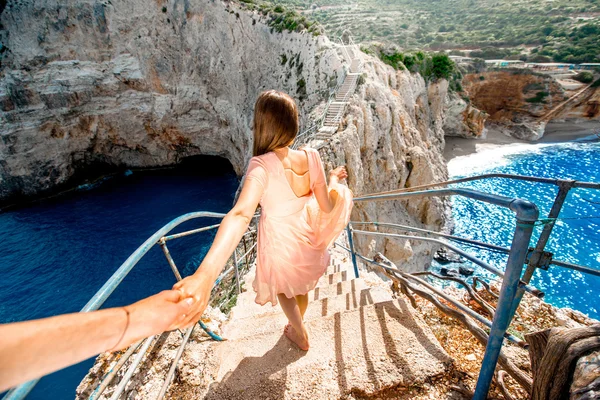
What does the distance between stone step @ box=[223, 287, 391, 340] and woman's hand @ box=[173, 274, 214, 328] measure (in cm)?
195

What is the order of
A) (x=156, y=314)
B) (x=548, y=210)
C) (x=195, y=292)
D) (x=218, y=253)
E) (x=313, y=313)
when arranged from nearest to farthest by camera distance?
(x=156, y=314) → (x=195, y=292) → (x=218, y=253) → (x=313, y=313) → (x=548, y=210)

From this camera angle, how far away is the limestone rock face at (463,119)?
106ft

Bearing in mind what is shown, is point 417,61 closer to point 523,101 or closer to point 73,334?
point 523,101

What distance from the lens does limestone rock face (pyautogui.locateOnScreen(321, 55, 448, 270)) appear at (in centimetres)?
1155

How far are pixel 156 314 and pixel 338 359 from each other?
1.80 metres

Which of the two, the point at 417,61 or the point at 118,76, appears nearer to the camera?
the point at 417,61

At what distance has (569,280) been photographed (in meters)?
16.3

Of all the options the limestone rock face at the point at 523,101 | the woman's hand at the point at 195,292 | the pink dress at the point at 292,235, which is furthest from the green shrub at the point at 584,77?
the woman's hand at the point at 195,292

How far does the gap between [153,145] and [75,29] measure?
392 inches

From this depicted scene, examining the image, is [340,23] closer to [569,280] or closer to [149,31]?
[149,31]

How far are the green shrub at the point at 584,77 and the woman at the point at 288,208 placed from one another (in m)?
43.7

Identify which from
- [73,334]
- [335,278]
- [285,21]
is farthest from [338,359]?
[285,21]

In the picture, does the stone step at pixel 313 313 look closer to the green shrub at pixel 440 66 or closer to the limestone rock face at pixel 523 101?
the green shrub at pixel 440 66

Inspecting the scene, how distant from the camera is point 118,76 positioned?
74.1 feet
